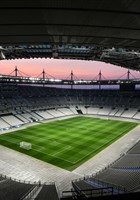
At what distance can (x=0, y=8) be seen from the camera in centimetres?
527

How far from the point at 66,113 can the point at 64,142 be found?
→ 132 ft

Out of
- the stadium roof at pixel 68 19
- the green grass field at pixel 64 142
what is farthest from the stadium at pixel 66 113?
the green grass field at pixel 64 142

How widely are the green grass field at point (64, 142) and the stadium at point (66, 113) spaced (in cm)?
14

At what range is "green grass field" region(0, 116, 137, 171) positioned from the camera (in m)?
29.4

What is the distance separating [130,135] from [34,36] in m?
38.9

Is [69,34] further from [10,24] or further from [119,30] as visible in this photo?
[10,24]

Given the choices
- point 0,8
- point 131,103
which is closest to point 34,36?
point 0,8

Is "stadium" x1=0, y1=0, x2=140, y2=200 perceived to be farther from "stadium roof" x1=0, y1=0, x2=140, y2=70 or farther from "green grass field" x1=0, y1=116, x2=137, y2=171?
"green grass field" x1=0, y1=116, x2=137, y2=171

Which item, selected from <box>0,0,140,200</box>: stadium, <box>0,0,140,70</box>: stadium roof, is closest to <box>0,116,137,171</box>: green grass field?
<box>0,0,140,200</box>: stadium

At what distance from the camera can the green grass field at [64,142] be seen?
29375mm

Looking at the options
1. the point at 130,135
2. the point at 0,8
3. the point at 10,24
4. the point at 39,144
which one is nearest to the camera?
the point at 0,8

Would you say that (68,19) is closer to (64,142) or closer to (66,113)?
(64,142)

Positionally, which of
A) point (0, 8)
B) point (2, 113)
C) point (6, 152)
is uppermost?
point (0, 8)

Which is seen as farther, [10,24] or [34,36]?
[34,36]
